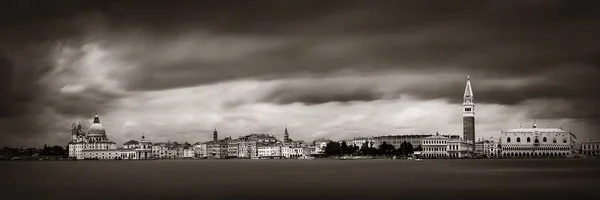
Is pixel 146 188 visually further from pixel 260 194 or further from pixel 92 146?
pixel 92 146

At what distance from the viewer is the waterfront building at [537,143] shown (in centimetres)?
17500

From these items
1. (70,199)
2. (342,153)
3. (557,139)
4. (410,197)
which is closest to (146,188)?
(70,199)

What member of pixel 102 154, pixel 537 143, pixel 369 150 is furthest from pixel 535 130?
pixel 102 154

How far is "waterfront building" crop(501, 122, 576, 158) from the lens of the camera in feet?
574

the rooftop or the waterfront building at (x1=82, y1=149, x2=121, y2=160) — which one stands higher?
the rooftop

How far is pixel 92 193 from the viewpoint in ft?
131

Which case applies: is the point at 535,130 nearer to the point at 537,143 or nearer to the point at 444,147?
the point at 537,143

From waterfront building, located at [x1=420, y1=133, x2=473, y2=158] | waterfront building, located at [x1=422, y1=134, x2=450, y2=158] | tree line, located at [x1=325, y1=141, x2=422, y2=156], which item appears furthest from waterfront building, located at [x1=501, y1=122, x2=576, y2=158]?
tree line, located at [x1=325, y1=141, x2=422, y2=156]

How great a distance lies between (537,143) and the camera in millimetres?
174750

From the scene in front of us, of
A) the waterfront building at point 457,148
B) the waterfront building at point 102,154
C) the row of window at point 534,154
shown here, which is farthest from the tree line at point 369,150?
the waterfront building at point 102,154

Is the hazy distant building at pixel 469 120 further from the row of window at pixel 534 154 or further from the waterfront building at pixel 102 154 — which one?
A: the waterfront building at pixel 102 154

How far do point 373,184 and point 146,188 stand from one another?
13.1 metres

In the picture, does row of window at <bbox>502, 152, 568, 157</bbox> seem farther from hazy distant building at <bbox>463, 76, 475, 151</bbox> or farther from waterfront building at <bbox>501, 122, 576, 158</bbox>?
hazy distant building at <bbox>463, 76, 475, 151</bbox>

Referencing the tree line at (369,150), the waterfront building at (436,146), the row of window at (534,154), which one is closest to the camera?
the tree line at (369,150)
